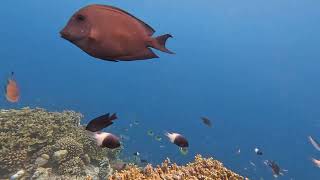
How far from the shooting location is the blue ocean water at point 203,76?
67.3 m

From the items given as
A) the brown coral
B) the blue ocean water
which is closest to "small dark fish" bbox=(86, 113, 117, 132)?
the brown coral

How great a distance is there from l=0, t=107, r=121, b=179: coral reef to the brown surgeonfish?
21.2ft

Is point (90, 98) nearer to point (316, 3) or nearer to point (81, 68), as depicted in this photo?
point (81, 68)

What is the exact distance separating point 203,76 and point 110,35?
355 ft

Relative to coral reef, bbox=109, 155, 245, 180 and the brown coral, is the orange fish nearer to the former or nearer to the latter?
the brown coral

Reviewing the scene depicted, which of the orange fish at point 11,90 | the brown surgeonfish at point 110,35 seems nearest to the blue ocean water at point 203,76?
the orange fish at point 11,90

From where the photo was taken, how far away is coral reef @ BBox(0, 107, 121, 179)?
8695 mm

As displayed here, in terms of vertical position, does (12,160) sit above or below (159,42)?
below

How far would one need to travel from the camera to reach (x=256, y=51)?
125 metres

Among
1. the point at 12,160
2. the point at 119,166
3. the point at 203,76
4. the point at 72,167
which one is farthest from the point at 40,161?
the point at 203,76

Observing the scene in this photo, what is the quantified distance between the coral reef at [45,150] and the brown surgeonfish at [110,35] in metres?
6.45

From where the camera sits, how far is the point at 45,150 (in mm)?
8859

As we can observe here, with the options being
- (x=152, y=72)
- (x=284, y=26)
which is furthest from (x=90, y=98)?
(x=284, y=26)

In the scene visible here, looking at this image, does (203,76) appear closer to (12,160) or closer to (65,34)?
(12,160)
